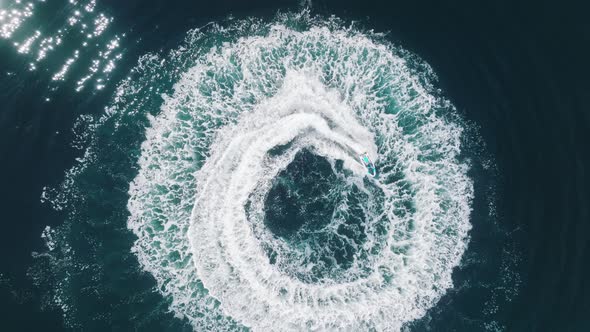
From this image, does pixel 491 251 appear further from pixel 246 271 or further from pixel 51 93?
pixel 51 93

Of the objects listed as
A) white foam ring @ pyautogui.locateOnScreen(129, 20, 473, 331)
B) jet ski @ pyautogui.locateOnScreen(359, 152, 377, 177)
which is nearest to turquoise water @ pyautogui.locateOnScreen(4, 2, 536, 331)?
white foam ring @ pyautogui.locateOnScreen(129, 20, 473, 331)

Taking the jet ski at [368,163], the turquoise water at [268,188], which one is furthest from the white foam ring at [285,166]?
the jet ski at [368,163]

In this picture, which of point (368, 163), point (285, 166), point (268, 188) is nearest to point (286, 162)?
point (285, 166)

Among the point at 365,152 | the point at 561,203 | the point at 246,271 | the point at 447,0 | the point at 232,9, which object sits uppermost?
the point at 447,0

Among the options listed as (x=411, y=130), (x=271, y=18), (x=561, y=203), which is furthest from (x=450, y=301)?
(x=271, y=18)

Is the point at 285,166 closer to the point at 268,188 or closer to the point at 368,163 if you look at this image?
the point at 268,188

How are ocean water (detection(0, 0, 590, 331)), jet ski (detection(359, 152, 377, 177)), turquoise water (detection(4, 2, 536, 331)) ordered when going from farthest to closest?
jet ski (detection(359, 152, 377, 177)), turquoise water (detection(4, 2, 536, 331)), ocean water (detection(0, 0, 590, 331))

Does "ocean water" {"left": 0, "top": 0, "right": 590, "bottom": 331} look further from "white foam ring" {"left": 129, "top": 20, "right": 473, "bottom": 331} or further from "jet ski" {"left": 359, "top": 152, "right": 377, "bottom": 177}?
"jet ski" {"left": 359, "top": 152, "right": 377, "bottom": 177}
